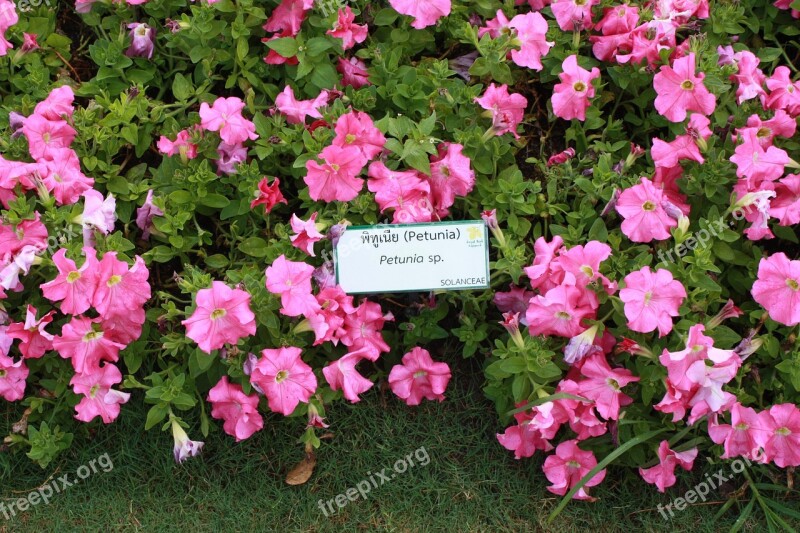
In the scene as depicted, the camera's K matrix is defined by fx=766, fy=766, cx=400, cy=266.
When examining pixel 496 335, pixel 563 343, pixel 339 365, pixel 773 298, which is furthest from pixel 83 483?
pixel 773 298

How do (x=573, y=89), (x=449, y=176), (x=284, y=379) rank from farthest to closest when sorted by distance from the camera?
(x=573, y=89) < (x=449, y=176) < (x=284, y=379)

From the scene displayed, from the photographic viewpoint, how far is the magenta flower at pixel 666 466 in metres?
2.21

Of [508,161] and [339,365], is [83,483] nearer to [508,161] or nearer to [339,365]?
[339,365]

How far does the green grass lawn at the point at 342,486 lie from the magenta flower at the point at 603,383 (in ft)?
1.20

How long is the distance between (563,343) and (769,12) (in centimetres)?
147

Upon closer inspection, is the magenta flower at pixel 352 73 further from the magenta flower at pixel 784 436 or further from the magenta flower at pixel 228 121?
the magenta flower at pixel 784 436

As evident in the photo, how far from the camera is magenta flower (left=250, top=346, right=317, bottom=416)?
82.0 inches

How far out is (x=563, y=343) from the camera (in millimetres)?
2217

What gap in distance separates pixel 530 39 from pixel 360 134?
0.68 m

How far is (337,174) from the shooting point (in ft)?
7.20
